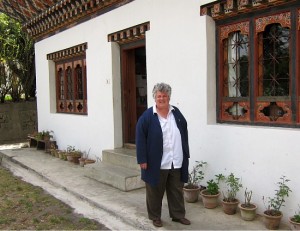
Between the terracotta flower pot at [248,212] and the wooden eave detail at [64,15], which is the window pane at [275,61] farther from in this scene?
the wooden eave detail at [64,15]

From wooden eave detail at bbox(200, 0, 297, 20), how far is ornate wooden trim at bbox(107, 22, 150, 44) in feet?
4.94

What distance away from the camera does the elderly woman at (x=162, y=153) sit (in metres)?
4.25

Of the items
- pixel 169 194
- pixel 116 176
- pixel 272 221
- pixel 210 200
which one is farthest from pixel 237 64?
Answer: pixel 116 176

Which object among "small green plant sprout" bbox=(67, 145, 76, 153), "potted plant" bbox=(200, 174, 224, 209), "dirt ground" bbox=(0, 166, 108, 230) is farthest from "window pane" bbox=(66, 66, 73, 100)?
"potted plant" bbox=(200, 174, 224, 209)

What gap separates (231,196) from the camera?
477 centimetres

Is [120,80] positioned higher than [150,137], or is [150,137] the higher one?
[120,80]

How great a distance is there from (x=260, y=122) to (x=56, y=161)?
5.72m

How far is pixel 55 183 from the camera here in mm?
6914

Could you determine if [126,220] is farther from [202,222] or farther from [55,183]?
[55,183]

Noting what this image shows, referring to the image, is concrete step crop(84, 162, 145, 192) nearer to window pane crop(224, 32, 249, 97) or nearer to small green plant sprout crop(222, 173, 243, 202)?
small green plant sprout crop(222, 173, 243, 202)

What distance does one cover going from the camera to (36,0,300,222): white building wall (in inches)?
174

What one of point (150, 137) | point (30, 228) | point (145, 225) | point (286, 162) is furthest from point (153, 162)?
point (30, 228)

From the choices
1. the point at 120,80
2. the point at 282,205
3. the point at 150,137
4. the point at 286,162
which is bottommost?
the point at 282,205

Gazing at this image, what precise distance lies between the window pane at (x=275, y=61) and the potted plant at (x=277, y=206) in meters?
1.10
